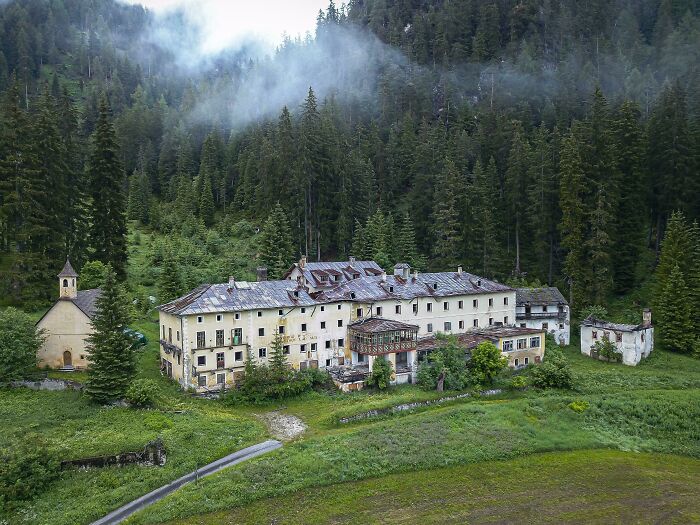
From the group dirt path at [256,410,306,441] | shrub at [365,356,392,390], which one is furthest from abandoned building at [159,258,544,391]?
dirt path at [256,410,306,441]

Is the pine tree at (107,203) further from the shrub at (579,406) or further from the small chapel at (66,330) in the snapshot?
the shrub at (579,406)

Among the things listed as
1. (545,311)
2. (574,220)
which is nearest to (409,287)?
(545,311)

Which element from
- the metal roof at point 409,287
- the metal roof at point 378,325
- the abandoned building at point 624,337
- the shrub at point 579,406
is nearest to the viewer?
the shrub at point 579,406

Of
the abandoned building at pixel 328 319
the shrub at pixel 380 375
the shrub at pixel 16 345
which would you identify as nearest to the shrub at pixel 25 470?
the shrub at pixel 16 345

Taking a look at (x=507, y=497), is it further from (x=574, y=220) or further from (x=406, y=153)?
(x=406, y=153)

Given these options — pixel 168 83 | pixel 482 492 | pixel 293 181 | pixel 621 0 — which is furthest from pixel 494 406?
pixel 168 83

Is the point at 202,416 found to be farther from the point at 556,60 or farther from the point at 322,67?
the point at 322,67
